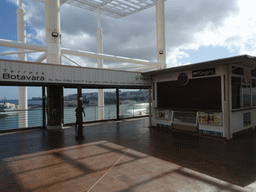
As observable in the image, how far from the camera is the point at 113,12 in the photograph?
26.6 m

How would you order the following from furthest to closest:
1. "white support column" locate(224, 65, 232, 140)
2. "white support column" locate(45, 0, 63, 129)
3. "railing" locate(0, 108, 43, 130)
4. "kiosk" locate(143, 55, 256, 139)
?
"white support column" locate(45, 0, 63, 129) < "railing" locate(0, 108, 43, 130) < "kiosk" locate(143, 55, 256, 139) < "white support column" locate(224, 65, 232, 140)

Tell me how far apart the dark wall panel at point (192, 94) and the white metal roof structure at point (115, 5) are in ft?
58.5

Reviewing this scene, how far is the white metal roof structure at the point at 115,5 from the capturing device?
23406mm

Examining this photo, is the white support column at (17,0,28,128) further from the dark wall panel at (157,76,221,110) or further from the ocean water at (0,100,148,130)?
the dark wall panel at (157,76,221,110)

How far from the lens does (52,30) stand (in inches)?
483

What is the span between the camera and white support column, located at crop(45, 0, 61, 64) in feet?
39.9

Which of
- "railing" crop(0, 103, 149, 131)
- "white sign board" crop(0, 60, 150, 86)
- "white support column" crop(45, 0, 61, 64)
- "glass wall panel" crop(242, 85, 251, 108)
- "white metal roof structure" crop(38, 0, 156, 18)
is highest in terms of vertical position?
"white metal roof structure" crop(38, 0, 156, 18)

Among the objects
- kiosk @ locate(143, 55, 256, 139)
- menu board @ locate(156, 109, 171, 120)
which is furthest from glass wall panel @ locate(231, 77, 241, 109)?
menu board @ locate(156, 109, 171, 120)

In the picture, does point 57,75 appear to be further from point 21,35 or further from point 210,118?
point 21,35

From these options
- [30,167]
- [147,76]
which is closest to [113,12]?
[147,76]

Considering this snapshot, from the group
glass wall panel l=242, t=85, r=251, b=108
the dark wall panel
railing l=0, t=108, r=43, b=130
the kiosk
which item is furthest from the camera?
railing l=0, t=108, r=43, b=130

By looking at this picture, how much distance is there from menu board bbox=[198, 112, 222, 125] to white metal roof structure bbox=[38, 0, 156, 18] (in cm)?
2049

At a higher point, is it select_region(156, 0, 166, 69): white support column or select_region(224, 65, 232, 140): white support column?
select_region(156, 0, 166, 69): white support column

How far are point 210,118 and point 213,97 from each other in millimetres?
987
